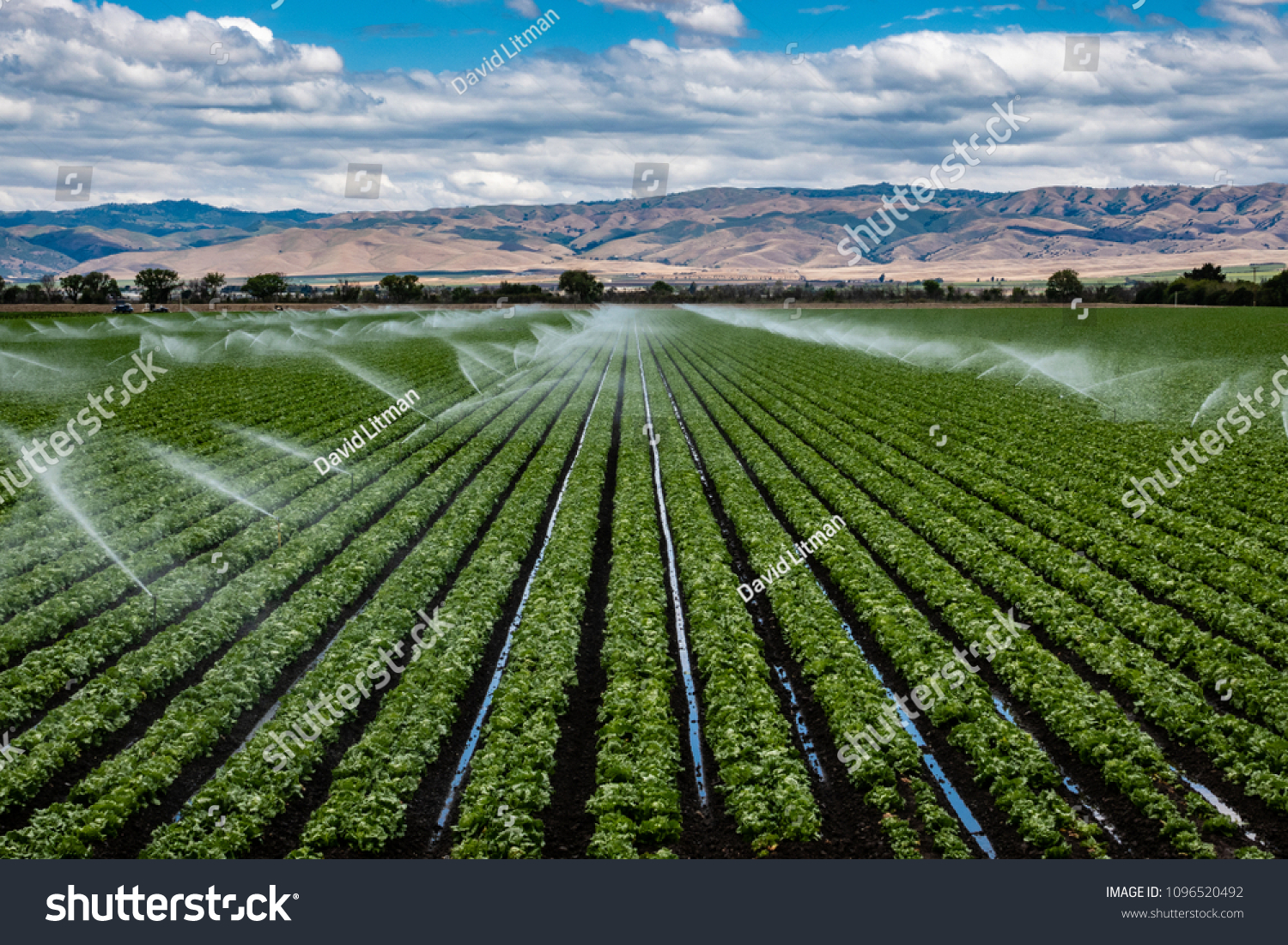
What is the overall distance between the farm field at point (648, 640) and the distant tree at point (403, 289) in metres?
134

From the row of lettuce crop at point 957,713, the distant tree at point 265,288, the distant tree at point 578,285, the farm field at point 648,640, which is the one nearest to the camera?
the row of lettuce crop at point 957,713

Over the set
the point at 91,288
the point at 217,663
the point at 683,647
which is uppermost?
the point at 91,288

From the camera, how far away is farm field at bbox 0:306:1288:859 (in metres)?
9.49

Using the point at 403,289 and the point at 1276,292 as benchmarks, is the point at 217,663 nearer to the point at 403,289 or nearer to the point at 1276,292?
the point at 1276,292

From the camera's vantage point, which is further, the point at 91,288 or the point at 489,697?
the point at 91,288

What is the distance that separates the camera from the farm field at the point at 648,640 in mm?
9492

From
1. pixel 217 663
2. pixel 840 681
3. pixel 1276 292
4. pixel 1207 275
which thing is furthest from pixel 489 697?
pixel 1207 275

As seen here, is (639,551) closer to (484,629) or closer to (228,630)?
(484,629)

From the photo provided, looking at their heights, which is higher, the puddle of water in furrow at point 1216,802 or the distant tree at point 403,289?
the distant tree at point 403,289

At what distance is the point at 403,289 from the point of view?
165 meters

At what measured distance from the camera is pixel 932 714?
11477 mm

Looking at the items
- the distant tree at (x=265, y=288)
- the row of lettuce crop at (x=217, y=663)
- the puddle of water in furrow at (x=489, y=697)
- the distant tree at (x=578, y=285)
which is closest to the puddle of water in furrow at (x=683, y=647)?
the puddle of water in furrow at (x=489, y=697)

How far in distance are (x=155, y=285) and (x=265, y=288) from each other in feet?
68.3

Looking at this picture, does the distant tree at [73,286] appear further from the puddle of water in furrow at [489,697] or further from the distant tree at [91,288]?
the puddle of water in furrow at [489,697]
